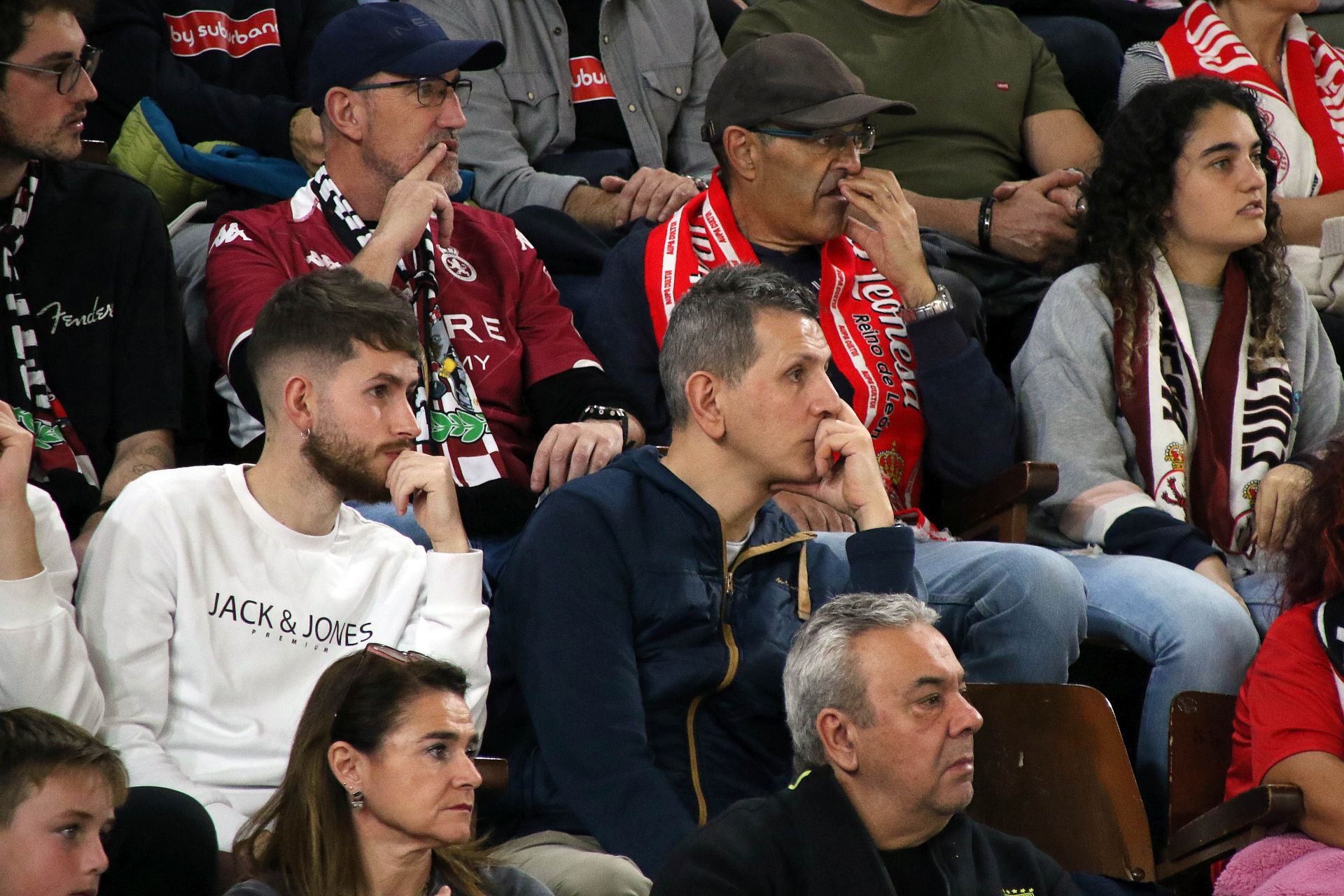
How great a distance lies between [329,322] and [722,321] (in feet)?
2.10

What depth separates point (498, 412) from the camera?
3.34 metres

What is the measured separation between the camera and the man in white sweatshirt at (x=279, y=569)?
2.43 m

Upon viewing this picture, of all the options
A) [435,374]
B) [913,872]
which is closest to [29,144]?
[435,374]

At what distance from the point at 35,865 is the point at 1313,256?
3308mm

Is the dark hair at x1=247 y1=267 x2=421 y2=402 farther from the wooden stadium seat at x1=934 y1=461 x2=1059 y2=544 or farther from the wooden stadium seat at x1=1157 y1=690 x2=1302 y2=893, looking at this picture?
the wooden stadium seat at x1=1157 y1=690 x2=1302 y2=893

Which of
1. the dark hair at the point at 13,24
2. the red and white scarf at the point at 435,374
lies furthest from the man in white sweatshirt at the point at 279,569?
the dark hair at the point at 13,24

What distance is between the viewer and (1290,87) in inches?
181

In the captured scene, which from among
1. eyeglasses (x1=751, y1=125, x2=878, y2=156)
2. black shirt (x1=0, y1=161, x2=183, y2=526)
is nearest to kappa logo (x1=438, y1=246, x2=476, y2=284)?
black shirt (x1=0, y1=161, x2=183, y2=526)

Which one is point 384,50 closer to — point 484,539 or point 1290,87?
point 484,539

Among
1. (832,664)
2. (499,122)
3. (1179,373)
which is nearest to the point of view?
(832,664)

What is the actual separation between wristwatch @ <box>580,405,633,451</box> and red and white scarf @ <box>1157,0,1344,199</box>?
213 cm

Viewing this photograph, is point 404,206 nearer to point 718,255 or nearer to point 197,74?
point 718,255

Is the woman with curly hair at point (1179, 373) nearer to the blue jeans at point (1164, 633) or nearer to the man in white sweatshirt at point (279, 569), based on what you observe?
the blue jeans at point (1164, 633)

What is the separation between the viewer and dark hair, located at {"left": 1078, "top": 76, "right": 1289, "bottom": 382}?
3.68m
